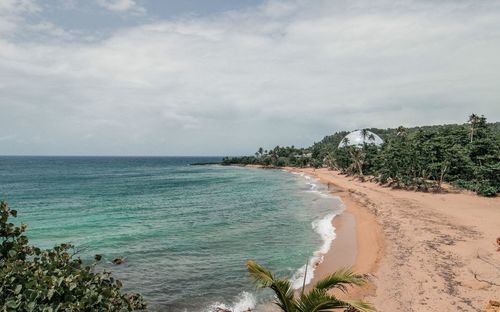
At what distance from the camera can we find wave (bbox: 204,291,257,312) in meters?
16.3

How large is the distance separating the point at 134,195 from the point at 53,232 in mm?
27381

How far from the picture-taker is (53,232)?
31.4 m

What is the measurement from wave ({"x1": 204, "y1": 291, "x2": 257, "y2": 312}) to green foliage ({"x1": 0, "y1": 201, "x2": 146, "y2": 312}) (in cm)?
988

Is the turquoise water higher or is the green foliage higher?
the green foliage

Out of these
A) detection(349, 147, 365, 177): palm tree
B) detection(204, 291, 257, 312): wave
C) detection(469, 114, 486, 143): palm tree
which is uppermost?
detection(469, 114, 486, 143): palm tree

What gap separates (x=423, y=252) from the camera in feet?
76.3

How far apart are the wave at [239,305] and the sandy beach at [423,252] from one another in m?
4.89

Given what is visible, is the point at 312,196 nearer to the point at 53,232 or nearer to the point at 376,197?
the point at 376,197

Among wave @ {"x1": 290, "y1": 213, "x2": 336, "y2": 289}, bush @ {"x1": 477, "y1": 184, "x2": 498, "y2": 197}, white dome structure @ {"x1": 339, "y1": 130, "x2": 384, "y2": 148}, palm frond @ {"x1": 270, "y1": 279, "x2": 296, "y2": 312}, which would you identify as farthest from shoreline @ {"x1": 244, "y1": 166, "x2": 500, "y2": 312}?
white dome structure @ {"x1": 339, "y1": 130, "x2": 384, "y2": 148}

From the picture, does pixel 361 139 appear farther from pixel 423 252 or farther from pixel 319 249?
pixel 423 252

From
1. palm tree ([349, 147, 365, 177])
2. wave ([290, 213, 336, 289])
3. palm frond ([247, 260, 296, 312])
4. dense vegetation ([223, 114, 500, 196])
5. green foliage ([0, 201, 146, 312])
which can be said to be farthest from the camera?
palm tree ([349, 147, 365, 177])

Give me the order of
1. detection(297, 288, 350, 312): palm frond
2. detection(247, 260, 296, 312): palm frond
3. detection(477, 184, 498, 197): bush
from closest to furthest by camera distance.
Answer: detection(297, 288, 350, 312): palm frond
detection(247, 260, 296, 312): palm frond
detection(477, 184, 498, 197): bush

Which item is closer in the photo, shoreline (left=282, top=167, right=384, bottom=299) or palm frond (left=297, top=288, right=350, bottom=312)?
palm frond (left=297, top=288, right=350, bottom=312)

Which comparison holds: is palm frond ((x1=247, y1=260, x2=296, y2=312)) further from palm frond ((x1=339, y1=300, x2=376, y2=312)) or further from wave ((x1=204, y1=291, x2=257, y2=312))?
wave ((x1=204, y1=291, x2=257, y2=312))
